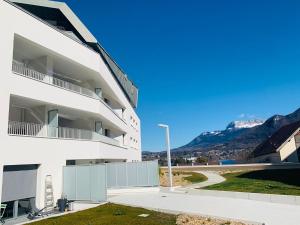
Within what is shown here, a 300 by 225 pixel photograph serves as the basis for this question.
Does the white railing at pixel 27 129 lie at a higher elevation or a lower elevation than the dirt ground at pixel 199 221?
higher

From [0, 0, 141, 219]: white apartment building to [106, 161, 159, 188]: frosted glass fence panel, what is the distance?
222 cm

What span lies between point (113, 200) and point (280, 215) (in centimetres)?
1111

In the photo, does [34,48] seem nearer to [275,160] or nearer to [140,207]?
[140,207]

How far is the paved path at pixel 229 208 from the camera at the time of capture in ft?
45.3

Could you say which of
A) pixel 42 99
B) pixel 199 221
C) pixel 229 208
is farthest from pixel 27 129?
pixel 229 208

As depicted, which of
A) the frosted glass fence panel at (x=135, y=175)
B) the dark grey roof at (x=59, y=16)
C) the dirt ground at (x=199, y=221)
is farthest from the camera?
the dark grey roof at (x=59, y=16)

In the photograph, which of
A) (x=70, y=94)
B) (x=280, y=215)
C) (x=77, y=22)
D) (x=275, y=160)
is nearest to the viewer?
(x=280, y=215)

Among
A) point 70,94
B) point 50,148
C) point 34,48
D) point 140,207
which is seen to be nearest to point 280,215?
point 140,207

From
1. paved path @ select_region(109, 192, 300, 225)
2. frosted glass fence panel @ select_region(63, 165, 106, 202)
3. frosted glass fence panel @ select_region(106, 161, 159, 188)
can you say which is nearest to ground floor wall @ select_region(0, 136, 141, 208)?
frosted glass fence panel @ select_region(63, 165, 106, 202)

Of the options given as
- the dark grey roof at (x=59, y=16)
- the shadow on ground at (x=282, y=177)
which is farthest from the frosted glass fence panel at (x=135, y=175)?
the shadow on ground at (x=282, y=177)

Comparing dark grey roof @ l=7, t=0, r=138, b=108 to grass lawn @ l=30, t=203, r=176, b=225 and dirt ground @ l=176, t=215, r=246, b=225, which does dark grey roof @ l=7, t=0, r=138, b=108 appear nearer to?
grass lawn @ l=30, t=203, r=176, b=225

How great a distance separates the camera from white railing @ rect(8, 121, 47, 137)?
61.7 ft

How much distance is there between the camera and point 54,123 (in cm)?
2066

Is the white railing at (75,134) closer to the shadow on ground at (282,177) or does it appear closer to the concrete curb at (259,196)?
the concrete curb at (259,196)
